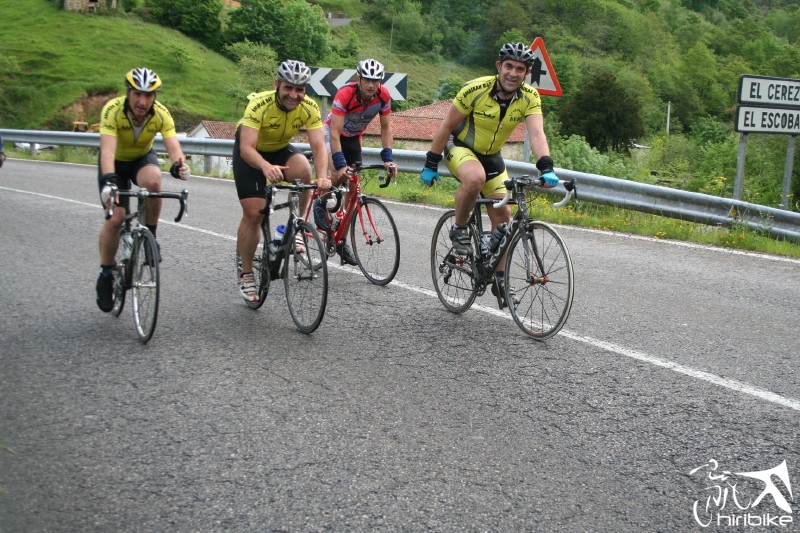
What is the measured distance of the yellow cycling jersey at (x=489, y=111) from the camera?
6.44 meters

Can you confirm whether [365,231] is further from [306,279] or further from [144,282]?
[144,282]

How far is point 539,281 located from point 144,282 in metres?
2.78

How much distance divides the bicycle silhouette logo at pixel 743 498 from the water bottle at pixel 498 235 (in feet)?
8.82

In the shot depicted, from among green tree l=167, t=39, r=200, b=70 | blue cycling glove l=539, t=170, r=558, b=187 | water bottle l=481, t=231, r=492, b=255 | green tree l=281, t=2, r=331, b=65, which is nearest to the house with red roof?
green tree l=167, t=39, r=200, b=70

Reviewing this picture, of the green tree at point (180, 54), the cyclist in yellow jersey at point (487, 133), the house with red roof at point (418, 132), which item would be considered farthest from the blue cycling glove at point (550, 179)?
the green tree at point (180, 54)

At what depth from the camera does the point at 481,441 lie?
4.25 m

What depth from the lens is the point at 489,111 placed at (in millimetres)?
6477

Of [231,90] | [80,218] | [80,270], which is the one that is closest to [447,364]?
[80,270]

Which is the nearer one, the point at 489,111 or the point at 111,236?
the point at 489,111

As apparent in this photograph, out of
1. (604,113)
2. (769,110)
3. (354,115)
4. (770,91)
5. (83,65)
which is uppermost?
(83,65)

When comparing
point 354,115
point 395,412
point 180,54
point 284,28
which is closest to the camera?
point 395,412

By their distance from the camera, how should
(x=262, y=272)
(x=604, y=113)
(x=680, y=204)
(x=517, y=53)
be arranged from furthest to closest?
(x=604, y=113), (x=680, y=204), (x=262, y=272), (x=517, y=53)

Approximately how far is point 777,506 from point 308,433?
217 centimetres

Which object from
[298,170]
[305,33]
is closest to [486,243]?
[298,170]
